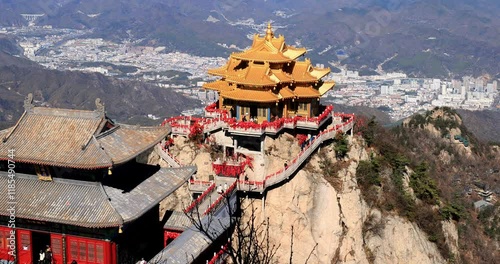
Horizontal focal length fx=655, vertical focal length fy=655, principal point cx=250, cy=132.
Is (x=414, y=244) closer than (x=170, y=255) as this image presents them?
No

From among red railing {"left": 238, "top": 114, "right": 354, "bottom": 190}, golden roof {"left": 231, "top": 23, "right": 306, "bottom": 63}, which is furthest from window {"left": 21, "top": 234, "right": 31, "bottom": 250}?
golden roof {"left": 231, "top": 23, "right": 306, "bottom": 63}

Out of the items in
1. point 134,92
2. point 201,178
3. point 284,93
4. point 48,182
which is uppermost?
point 284,93

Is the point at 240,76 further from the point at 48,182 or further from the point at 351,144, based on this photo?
the point at 48,182

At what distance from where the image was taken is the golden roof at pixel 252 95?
36406mm

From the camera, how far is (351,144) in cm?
4019

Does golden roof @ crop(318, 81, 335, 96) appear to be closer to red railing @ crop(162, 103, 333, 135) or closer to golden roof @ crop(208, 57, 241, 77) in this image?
red railing @ crop(162, 103, 333, 135)

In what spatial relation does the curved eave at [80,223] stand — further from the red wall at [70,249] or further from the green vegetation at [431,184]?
the green vegetation at [431,184]

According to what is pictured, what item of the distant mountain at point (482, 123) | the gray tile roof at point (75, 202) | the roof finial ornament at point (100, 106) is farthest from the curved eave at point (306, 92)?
the distant mountain at point (482, 123)

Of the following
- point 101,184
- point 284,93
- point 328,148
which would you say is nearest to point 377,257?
point 328,148

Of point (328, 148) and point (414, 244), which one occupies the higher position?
point (328, 148)

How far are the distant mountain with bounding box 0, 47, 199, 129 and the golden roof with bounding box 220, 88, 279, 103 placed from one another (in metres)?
111

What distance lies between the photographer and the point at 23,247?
87.8 ft

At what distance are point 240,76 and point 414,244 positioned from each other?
47.1ft

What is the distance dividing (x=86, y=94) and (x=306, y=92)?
12954 centimetres
